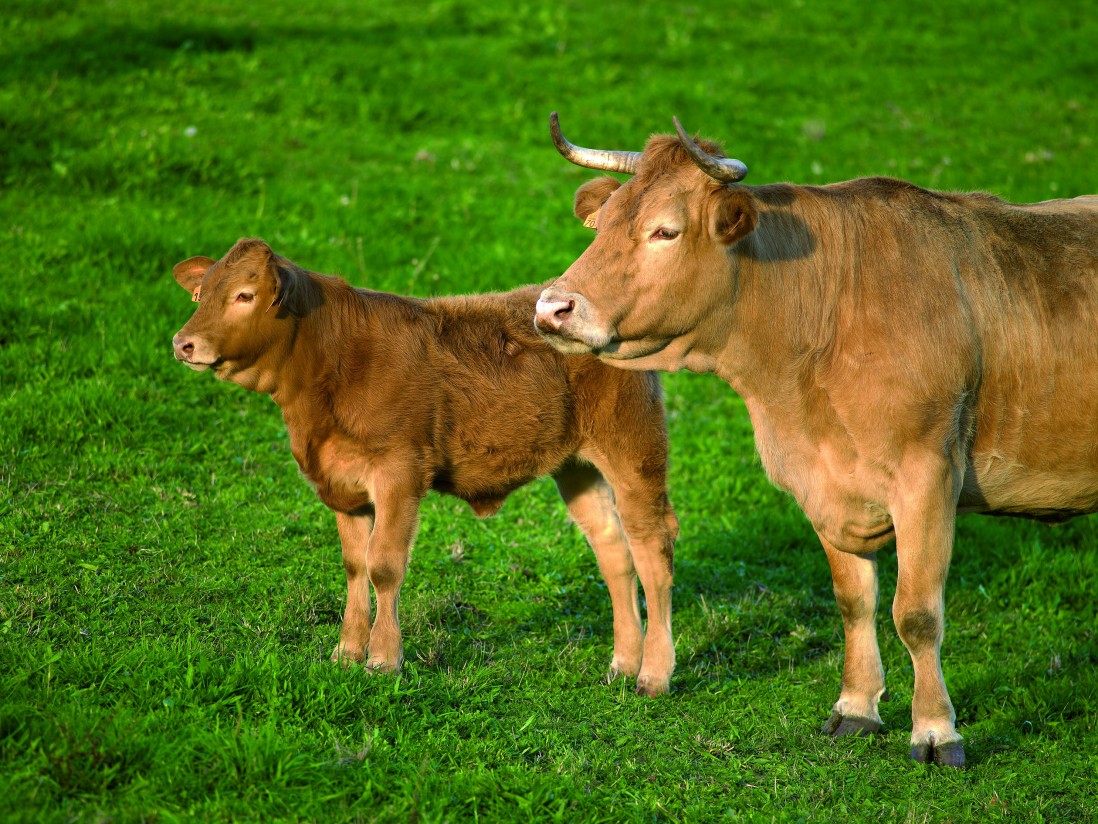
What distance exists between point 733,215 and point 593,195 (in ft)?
4.02

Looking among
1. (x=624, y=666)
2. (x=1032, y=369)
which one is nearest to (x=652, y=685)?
(x=624, y=666)

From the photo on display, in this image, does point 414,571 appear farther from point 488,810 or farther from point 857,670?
point 488,810

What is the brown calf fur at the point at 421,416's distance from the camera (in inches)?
266

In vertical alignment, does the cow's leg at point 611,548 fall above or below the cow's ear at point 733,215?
below

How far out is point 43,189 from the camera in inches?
513

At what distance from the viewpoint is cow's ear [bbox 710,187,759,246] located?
5.78 metres

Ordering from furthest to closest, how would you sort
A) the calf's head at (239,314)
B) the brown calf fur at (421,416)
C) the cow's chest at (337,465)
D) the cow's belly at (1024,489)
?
the cow's chest at (337,465) → the brown calf fur at (421,416) → the calf's head at (239,314) → the cow's belly at (1024,489)

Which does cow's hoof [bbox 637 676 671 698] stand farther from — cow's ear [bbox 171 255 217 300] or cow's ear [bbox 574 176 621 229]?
cow's ear [bbox 171 255 217 300]

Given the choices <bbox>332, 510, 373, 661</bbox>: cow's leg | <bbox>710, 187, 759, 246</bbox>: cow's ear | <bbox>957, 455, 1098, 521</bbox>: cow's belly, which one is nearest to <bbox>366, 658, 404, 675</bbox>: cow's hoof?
<bbox>332, 510, 373, 661</bbox>: cow's leg

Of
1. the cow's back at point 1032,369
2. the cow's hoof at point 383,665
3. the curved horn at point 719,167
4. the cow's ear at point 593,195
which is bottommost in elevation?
the cow's hoof at point 383,665

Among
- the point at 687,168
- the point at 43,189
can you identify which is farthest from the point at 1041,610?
the point at 43,189

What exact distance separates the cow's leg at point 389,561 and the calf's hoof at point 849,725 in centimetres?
241

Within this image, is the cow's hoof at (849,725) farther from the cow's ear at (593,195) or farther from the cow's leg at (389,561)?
the cow's ear at (593,195)

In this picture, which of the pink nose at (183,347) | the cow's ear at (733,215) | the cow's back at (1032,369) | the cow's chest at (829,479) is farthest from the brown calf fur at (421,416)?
the cow's back at (1032,369)
